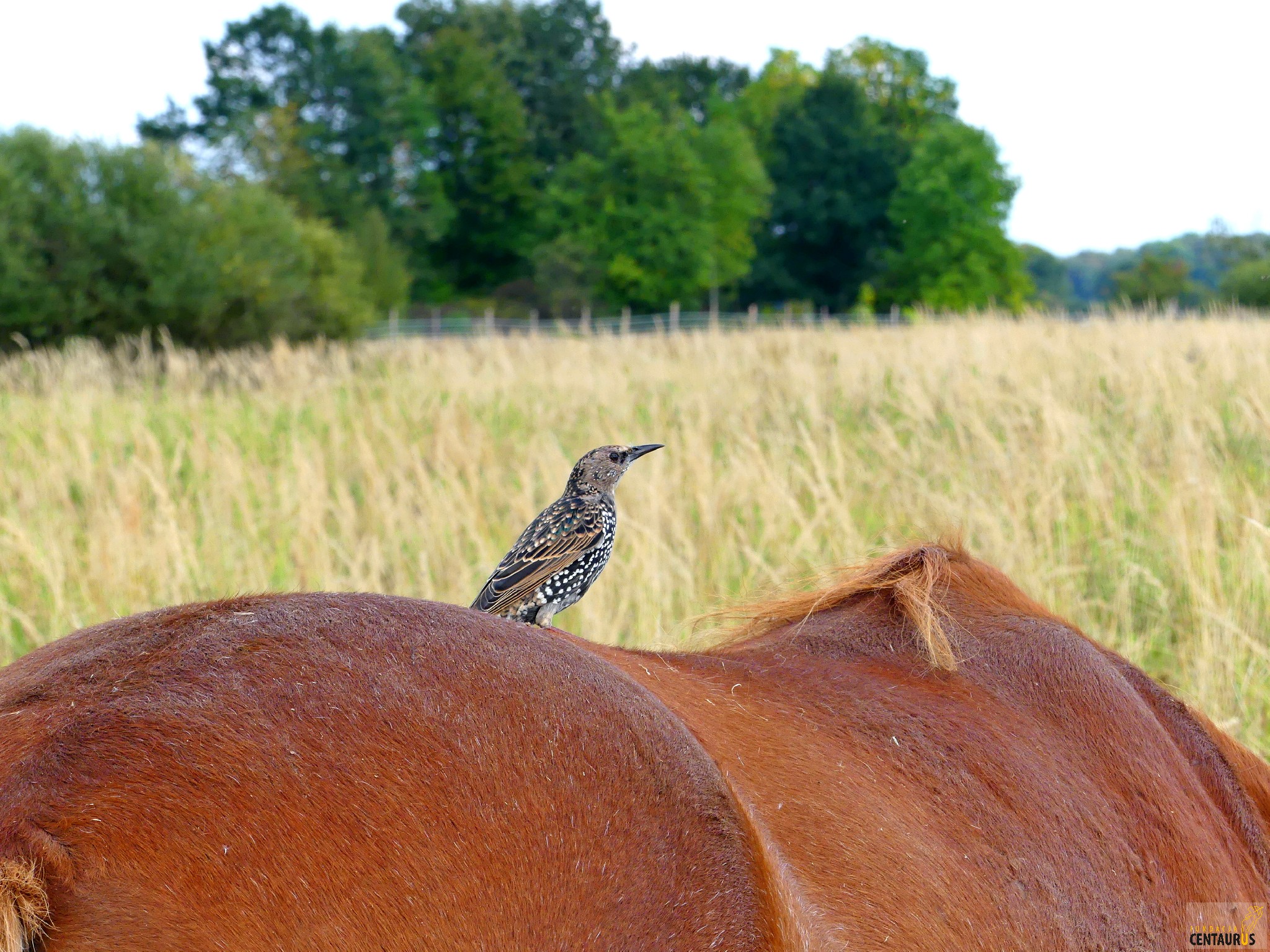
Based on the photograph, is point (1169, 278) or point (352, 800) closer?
point (352, 800)

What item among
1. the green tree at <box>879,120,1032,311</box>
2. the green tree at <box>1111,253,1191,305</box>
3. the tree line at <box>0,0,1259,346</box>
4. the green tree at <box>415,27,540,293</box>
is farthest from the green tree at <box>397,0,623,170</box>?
the green tree at <box>1111,253,1191,305</box>

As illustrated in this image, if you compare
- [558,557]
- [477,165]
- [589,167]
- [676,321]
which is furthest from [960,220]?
[558,557]

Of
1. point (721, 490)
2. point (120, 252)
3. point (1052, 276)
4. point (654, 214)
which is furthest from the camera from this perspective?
point (1052, 276)

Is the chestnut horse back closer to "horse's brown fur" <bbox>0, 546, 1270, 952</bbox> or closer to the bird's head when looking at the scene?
"horse's brown fur" <bbox>0, 546, 1270, 952</bbox>

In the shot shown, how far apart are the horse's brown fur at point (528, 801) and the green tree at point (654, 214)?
151 feet

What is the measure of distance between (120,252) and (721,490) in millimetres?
13185

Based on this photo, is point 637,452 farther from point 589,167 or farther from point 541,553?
point 589,167

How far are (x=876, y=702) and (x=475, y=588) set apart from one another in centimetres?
289

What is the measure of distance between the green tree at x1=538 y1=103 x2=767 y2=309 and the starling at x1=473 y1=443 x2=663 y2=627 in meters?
45.1

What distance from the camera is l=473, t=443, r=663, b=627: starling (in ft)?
6.60

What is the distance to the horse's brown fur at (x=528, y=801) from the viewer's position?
86 centimetres

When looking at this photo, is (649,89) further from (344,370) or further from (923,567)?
(923,567)

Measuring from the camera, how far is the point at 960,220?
49812mm

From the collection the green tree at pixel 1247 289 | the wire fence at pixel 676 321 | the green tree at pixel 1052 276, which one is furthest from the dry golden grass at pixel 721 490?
the green tree at pixel 1052 276
